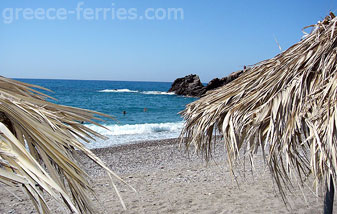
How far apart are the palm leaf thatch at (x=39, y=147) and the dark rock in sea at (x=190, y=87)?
39.1 m

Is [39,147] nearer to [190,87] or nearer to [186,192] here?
[186,192]

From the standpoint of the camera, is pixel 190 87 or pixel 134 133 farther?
pixel 190 87

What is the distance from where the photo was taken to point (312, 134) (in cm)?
203

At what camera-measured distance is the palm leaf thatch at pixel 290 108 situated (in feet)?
6.72

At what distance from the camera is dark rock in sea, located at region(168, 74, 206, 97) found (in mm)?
41478

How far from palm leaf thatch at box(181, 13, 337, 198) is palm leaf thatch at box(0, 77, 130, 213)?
139 centimetres

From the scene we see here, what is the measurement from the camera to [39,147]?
3.71ft

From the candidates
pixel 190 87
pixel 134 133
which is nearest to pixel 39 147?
pixel 134 133

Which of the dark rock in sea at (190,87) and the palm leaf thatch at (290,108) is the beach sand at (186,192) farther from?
the dark rock in sea at (190,87)

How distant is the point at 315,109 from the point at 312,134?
201 mm

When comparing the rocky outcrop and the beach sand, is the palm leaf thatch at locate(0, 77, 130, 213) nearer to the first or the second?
the beach sand

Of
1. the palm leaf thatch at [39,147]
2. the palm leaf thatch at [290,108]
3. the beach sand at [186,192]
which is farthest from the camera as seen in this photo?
the beach sand at [186,192]

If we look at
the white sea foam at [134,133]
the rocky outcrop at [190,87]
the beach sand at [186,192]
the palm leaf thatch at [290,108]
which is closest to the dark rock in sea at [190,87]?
the rocky outcrop at [190,87]

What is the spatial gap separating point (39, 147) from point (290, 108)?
181 centimetres
